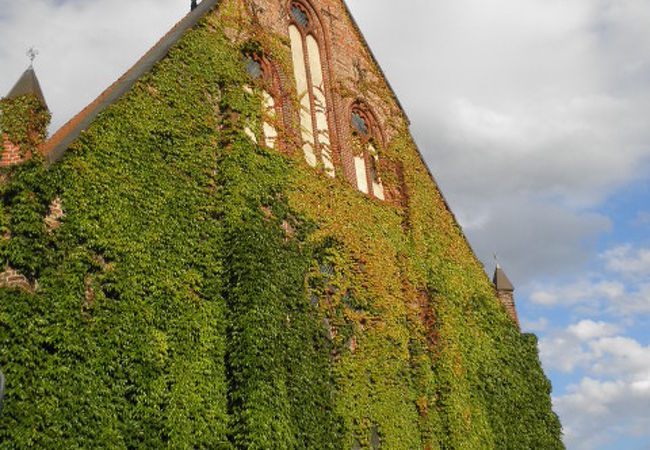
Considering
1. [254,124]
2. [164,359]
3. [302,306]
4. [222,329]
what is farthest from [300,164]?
[164,359]

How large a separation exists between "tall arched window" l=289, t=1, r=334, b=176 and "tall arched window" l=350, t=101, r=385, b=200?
4.26 feet

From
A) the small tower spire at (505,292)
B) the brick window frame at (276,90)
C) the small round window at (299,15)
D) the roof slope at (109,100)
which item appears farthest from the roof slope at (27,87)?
the small tower spire at (505,292)

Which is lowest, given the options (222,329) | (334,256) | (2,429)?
(2,429)

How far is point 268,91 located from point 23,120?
648 centimetres

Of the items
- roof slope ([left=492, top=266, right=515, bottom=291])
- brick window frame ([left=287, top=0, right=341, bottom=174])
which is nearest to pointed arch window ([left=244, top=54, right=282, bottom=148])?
brick window frame ([left=287, top=0, right=341, bottom=174])

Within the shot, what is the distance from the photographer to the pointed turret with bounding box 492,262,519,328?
19763 millimetres

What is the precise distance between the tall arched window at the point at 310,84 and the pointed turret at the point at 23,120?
6.64 m

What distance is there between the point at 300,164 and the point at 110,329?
6.71m

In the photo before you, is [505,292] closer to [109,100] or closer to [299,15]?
[299,15]

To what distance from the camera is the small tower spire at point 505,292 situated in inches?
778

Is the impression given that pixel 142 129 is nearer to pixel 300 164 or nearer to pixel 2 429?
pixel 300 164

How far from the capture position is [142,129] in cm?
1184

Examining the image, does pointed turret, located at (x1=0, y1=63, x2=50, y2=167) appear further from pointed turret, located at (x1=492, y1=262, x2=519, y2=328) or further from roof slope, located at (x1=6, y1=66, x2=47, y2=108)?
pointed turret, located at (x1=492, y1=262, x2=519, y2=328)

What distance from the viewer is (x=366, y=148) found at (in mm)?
18406
